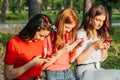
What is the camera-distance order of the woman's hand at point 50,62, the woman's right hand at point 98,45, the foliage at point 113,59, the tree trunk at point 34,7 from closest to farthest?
the woman's hand at point 50,62, the woman's right hand at point 98,45, the foliage at point 113,59, the tree trunk at point 34,7

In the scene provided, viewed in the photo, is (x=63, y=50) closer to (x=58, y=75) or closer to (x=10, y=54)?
(x=58, y=75)

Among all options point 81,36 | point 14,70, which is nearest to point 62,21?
point 81,36

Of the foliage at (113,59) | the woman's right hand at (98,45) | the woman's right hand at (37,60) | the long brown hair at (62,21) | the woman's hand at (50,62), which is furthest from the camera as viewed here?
the foliage at (113,59)

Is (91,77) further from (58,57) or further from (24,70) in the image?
(24,70)

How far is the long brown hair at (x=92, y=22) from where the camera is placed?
13.9 ft

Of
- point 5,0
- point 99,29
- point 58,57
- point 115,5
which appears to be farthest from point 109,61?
point 5,0

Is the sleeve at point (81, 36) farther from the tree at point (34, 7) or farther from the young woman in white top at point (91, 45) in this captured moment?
the tree at point (34, 7)

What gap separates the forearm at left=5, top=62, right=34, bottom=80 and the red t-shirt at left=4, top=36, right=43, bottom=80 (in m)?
0.05

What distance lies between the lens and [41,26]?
3492 millimetres

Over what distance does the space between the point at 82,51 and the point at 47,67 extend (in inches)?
20.1

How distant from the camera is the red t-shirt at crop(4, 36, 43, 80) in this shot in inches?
137

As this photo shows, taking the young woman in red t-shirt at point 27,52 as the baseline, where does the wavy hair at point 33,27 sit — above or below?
above

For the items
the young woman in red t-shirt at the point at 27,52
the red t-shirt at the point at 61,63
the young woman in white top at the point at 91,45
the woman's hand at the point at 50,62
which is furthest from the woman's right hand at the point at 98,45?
the young woman in red t-shirt at the point at 27,52

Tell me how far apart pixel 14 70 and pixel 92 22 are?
118 cm
